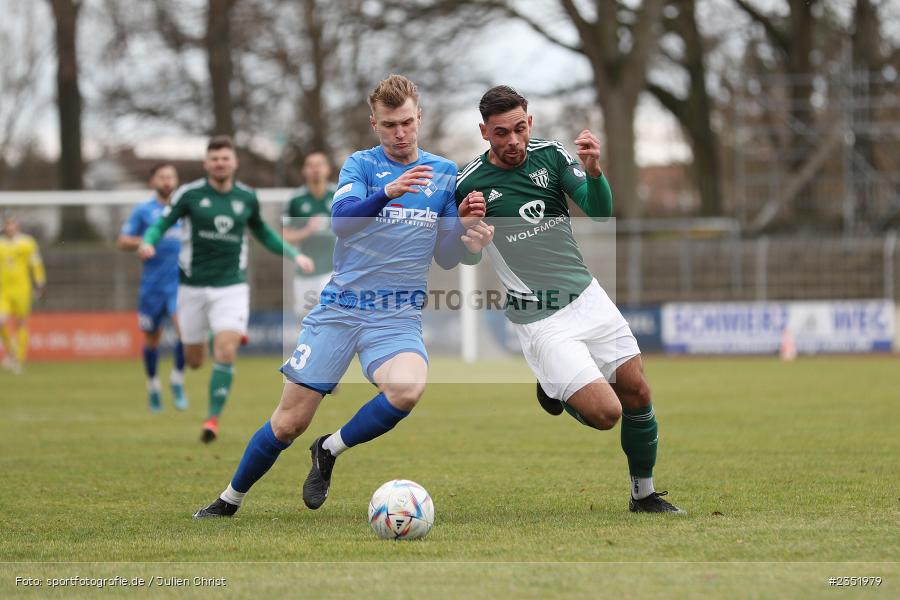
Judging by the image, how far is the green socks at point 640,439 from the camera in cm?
698

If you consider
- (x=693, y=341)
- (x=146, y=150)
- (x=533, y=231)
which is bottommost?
(x=693, y=341)

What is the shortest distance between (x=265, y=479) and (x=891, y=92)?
87.6 ft

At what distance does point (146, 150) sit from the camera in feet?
128

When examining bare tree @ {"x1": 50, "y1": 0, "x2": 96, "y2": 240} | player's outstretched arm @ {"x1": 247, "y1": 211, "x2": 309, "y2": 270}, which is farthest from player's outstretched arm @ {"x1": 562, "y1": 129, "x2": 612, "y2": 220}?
bare tree @ {"x1": 50, "y1": 0, "x2": 96, "y2": 240}

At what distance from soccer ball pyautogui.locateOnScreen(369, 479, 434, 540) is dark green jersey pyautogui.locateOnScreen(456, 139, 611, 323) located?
1.27m

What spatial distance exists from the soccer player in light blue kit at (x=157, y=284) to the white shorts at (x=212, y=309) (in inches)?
88.2

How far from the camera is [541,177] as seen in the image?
7000 mm

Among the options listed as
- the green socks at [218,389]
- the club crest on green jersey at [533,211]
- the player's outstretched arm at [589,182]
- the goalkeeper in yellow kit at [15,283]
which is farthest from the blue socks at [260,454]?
the goalkeeper in yellow kit at [15,283]

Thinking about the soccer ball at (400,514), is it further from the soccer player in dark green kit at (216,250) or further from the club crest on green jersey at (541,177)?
the soccer player in dark green kit at (216,250)

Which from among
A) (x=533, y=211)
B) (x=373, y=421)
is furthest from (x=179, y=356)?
(x=533, y=211)

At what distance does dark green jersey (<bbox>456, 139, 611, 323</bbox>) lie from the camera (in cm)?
698

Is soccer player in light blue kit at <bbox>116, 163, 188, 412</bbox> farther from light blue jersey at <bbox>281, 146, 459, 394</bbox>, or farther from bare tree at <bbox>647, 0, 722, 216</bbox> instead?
bare tree at <bbox>647, 0, 722, 216</bbox>

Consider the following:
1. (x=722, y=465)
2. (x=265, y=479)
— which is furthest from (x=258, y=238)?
(x=722, y=465)

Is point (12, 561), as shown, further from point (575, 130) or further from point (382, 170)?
point (575, 130)
